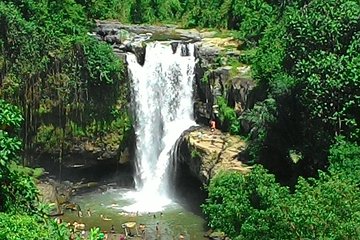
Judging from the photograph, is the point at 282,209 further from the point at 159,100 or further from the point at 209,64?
the point at 159,100

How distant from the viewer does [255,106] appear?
77.6 feet

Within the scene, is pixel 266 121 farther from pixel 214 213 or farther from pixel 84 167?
pixel 84 167

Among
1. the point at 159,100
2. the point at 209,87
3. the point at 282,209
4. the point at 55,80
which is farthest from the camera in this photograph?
the point at 159,100

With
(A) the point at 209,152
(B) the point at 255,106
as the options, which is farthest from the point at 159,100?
(B) the point at 255,106

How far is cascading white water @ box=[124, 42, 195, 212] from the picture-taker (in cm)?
2859

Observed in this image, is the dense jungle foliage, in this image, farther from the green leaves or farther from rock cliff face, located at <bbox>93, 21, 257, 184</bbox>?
rock cliff face, located at <bbox>93, 21, 257, 184</bbox>

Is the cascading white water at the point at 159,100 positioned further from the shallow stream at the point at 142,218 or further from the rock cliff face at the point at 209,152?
the shallow stream at the point at 142,218

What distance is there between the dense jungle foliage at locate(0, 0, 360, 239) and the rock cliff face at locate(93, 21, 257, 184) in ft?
2.06

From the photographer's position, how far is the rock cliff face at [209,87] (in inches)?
952

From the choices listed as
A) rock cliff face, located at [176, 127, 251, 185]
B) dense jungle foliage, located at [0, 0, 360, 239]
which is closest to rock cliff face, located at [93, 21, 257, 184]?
rock cliff face, located at [176, 127, 251, 185]

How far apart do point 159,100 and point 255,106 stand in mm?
6248

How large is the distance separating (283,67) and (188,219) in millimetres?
6439

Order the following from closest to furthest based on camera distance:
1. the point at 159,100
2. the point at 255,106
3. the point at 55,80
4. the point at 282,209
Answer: the point at 282,209 < the point at 255,106 < the point at 55,80 < the point at 159,100

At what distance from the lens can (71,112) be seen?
90.9ft
